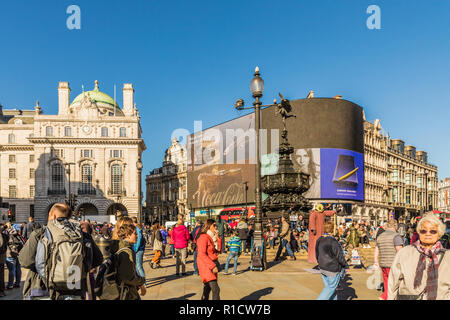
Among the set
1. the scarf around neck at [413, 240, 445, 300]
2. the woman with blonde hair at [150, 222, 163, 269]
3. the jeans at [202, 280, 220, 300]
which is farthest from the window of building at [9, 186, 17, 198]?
the scarf around neck at [413, 240, 445, 300]

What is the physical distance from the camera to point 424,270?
415 centimetres

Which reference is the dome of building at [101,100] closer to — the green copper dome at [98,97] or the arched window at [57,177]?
the green copper dome at [98,97]

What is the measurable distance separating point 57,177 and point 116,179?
998 centimetres

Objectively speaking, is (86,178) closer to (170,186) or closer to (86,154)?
(86,154)

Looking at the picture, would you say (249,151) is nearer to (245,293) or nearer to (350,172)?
(350,172)

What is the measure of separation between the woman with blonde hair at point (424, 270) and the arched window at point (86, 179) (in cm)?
7290

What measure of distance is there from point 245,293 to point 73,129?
69060 millimetres

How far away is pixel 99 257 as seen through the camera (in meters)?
5.30

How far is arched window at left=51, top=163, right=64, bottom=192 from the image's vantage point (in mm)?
73000

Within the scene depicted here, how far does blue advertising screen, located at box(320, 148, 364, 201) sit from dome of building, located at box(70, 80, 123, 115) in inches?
1664

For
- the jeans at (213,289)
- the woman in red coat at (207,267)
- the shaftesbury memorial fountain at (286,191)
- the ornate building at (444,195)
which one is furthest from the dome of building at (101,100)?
the ornate building at (444,195)

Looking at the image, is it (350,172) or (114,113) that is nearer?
(350,172)
